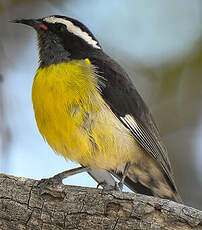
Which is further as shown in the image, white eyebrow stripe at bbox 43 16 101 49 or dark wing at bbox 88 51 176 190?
white eyebrow stripe at bbox 43 16 101 49

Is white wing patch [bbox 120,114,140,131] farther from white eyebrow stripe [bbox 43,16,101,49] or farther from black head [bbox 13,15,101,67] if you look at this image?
white eyebrow stripe [bbox 43,16,101,49]

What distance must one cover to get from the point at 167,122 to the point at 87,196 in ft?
11.8

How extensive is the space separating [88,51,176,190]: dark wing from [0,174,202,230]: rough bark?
0.90 meters

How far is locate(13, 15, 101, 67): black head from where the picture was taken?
5500mm

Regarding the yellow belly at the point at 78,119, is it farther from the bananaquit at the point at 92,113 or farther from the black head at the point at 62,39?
the black head at the point at 62,39

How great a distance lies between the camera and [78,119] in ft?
16.2

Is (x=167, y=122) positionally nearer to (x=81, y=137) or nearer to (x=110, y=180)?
(x=110, y=180)

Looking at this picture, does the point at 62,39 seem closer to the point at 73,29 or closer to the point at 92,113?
the point at 73,29

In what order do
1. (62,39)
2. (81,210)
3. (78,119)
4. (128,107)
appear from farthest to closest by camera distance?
1. (62,39)
2. (128,107)
3. (78,119)
4. (81,210)

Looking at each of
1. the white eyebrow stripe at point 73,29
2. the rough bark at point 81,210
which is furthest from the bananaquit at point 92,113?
the rough bark at point 81,210

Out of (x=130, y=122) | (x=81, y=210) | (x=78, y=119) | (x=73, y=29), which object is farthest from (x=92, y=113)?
(x=73, y=29)

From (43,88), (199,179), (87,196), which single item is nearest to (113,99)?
(43,88)

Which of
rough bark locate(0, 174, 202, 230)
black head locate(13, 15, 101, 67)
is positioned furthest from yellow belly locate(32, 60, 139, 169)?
rough bark locate(0, 174, 202, 230)

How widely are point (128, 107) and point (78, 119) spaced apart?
2.39 feet
